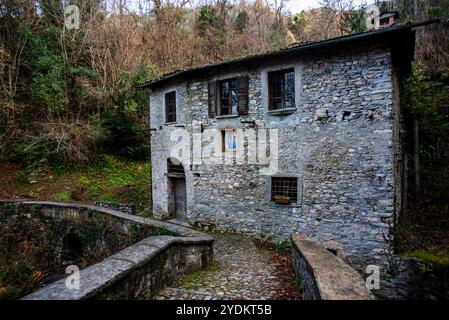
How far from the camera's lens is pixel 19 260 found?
9.61m

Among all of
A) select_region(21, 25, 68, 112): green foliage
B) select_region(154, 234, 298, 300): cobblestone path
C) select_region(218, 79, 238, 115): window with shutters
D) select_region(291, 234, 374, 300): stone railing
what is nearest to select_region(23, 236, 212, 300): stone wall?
select_region(154, 234, 298, 300): cobblestone path

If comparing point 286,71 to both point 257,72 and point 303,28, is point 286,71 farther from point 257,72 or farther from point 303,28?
point 303,28

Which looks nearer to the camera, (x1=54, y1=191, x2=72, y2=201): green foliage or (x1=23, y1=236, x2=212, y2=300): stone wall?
(x1=23, y1=236, x2=212, y2=300): stone wall

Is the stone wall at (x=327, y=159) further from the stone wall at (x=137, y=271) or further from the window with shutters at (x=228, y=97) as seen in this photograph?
the stone wall at (x=137, y=271)

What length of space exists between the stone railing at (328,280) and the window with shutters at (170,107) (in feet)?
27.6

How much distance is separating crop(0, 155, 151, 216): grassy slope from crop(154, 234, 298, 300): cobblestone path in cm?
727

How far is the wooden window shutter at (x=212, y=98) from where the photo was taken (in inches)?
378

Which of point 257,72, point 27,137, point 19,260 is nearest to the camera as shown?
point 257,72

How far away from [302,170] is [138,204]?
9010 mm

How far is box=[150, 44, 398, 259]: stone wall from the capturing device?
6977 millimetres

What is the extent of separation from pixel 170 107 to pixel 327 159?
682 cm

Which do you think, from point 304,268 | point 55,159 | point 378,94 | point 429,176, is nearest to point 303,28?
point 429,176

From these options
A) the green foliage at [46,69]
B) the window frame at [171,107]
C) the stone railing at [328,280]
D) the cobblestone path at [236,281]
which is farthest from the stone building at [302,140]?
the green foliage at [46,69]

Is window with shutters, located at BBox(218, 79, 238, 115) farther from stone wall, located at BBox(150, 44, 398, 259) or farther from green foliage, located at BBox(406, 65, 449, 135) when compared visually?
green foliage, located at BBox(406, 65, 449, 135)
